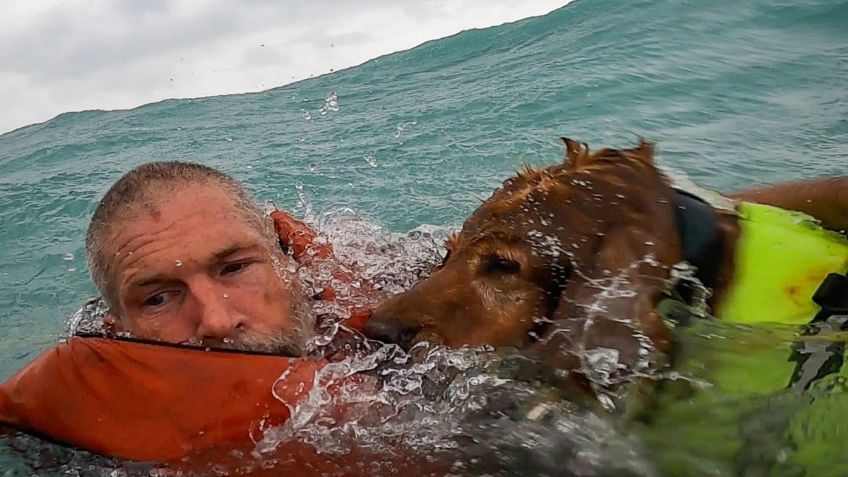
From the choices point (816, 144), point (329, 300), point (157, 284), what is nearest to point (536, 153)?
point (816, 144)

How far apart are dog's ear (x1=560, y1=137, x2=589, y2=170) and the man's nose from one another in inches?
55.5

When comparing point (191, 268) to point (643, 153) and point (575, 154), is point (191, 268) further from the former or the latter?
point (643, 153)

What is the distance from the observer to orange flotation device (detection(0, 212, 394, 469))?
3023 mm

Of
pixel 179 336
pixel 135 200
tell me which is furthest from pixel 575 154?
pixel 135 200

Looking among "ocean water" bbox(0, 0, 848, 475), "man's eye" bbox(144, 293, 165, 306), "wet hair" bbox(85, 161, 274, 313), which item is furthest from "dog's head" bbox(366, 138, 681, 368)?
"ocean water" bbox(0, 0, 848, 475)

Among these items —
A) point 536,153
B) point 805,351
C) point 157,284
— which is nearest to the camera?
point 805,351

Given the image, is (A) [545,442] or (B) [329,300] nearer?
(A) [545,442]

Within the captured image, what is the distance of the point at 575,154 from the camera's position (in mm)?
3029

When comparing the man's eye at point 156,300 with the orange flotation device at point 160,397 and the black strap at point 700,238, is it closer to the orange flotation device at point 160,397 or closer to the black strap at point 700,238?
the orange flotation device at point 160,397

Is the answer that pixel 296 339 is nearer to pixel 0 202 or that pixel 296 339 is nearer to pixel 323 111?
pixel 0 202

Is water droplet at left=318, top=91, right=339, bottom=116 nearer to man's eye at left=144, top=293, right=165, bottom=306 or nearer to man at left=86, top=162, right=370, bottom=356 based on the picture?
man at left=86, top=162, right=370, bottom=356

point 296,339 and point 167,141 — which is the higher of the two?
point 167,141

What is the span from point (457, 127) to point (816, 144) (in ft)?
14.0

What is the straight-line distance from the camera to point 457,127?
1099 cm
